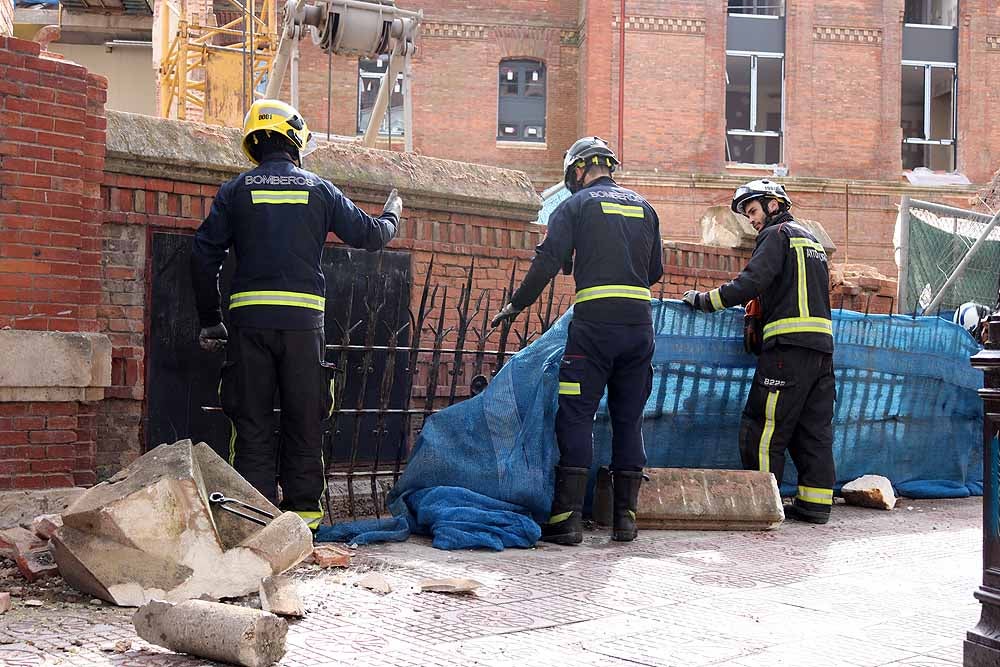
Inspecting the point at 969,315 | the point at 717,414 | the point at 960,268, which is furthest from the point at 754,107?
the point at 717,414

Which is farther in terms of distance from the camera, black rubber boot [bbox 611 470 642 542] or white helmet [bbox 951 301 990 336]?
white helmet [bbox 951 301 990 336]

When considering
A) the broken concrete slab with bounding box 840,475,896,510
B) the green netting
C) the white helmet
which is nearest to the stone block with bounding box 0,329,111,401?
the broken concrete slab with bounding box 840,475,896,510

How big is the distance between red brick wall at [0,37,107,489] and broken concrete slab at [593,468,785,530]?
9.70 feet

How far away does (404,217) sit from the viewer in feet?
Answer: 23.5

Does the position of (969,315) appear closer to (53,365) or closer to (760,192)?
(760,192)

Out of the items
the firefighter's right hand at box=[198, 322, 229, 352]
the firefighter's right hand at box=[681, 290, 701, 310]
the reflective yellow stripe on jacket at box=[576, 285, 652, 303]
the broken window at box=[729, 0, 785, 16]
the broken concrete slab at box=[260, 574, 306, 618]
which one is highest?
the broken window at box=[729, 0, 785, 16]

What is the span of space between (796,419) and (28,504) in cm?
455

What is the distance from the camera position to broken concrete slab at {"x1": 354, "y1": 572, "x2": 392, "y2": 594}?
4617 millimetres

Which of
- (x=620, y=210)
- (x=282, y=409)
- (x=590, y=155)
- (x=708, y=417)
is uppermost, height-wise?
(x=590, y=155)

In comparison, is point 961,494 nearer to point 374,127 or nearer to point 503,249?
point 503,249

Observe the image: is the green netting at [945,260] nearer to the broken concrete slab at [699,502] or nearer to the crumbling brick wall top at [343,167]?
the broken concrete slab at [699,502]

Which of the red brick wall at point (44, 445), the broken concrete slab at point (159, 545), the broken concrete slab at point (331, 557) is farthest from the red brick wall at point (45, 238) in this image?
the broken concrete slab at point (331, 557)

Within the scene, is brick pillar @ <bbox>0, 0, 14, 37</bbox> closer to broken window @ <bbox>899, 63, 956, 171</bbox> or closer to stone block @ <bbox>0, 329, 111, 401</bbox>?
stone block @ <bbox>0, 329, 111, 401</bbox>

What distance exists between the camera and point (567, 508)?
5.97 meters
